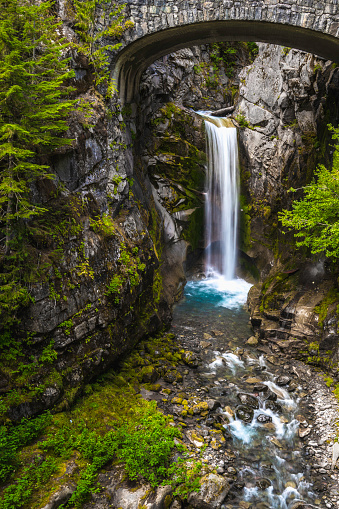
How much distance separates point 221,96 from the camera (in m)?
24.9

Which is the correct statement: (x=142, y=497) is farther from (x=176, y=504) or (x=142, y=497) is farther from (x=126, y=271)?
(x=126, y=271)

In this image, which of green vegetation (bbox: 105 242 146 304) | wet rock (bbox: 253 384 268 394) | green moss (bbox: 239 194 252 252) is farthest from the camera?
green moss (bbox: 239 194 252 252)

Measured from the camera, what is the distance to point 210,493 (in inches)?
264

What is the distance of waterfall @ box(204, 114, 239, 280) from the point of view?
63.4ft

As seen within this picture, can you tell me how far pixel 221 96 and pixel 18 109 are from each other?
21600 millimetres

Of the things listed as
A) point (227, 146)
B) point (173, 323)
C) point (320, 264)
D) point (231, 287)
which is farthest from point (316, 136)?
point (173, 323)

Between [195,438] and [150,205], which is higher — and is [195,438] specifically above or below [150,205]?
below

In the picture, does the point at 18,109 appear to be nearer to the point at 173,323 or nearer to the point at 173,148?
the point at 173,323

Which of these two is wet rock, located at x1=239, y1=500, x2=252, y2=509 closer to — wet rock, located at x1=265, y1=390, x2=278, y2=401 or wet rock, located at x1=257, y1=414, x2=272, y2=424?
wet rock, located at x1=257, y1=414, x2=272, y2=424

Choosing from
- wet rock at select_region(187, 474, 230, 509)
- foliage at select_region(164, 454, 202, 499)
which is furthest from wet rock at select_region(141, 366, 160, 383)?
wet rock at select_region(187, 474, 230, 509)

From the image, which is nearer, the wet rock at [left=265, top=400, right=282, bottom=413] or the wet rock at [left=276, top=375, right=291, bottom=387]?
the wet rock at [left=265, top=400, right=282, bottom=413]

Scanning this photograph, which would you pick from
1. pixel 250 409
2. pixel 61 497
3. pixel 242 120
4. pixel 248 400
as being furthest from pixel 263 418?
pixel 242 120

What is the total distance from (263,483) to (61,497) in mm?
4429

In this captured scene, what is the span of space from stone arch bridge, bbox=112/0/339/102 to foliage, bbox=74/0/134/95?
0.36 m
